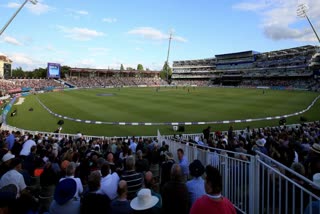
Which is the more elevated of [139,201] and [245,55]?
[245,55]

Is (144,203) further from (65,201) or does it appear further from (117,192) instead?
(65,201)

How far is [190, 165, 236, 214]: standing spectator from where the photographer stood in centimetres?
351

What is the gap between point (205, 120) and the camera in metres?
29.2

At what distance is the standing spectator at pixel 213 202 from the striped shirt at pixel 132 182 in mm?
2247

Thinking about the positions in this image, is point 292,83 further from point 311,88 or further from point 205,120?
point 205,120

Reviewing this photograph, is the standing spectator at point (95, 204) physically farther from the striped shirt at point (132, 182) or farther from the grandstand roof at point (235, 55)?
the grandstand roof at point (235, 55)

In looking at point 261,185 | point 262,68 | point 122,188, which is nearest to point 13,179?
point 122,188

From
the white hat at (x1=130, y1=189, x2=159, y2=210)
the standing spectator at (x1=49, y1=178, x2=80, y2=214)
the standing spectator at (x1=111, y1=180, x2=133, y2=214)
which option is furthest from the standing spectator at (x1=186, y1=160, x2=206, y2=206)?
the standing spectator at (x1=49, y1=178, x2=80, y2=214)

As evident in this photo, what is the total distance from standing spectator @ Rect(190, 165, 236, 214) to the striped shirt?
7.37ft

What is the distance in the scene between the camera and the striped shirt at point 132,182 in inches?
219

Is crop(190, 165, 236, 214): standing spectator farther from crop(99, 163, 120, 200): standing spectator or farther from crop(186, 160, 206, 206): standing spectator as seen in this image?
crop(99, 163, 120, 200): standing spectator

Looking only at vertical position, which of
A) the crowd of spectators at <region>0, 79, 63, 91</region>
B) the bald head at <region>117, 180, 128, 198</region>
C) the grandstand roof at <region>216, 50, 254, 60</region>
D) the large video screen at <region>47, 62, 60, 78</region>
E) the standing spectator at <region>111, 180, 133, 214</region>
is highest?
the grandstand roof at <region>216, 50, 254, 60</region>

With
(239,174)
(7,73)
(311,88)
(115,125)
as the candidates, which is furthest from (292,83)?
(7,73)

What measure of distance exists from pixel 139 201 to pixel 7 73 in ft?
377
